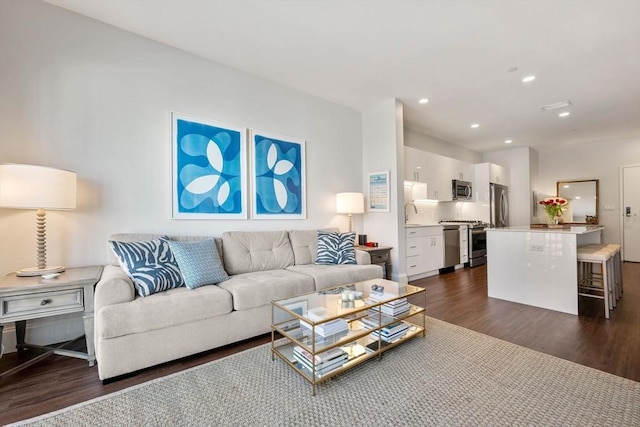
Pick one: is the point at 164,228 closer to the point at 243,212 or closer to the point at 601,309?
the point at 243,212

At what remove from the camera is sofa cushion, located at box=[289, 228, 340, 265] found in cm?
338

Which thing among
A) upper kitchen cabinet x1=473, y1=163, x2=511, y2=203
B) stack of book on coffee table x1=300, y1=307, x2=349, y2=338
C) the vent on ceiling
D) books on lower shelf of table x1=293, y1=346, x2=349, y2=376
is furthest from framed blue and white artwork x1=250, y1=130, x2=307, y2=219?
upper kitchen cabinet x1=473, y1=163, x2=511, y2=203

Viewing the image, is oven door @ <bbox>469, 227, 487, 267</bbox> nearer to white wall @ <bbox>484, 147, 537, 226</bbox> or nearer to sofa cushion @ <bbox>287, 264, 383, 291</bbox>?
white wall @ <bbox>484, 147, 537, 226</bbox>

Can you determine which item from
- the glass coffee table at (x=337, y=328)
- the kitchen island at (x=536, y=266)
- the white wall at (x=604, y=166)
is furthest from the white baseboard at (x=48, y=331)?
the white wall at (x=604, y=166)

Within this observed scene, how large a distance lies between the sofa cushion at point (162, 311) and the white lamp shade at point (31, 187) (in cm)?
89

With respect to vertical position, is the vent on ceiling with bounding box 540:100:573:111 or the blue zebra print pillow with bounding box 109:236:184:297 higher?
the vent on ceiling with bounding box 540:100:573:111

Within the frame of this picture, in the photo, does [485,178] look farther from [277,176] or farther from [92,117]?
[92,117]

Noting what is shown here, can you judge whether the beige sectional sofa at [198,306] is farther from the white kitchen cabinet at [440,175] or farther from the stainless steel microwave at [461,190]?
the stainless steel microwave at [461,190]

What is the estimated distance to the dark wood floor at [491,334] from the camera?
1.69 metres

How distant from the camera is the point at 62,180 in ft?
6.73

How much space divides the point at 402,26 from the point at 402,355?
274 centimetres

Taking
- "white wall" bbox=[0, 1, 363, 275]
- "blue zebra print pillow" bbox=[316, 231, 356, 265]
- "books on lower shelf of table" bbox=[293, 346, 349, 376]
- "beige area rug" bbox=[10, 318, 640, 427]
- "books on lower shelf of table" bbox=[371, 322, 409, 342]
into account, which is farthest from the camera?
"blue zebra print pillow" bbox=[316, 231, 356, 265]

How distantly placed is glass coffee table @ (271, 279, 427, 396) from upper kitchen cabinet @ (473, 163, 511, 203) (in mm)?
5007

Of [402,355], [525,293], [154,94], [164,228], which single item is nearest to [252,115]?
[154,94]
